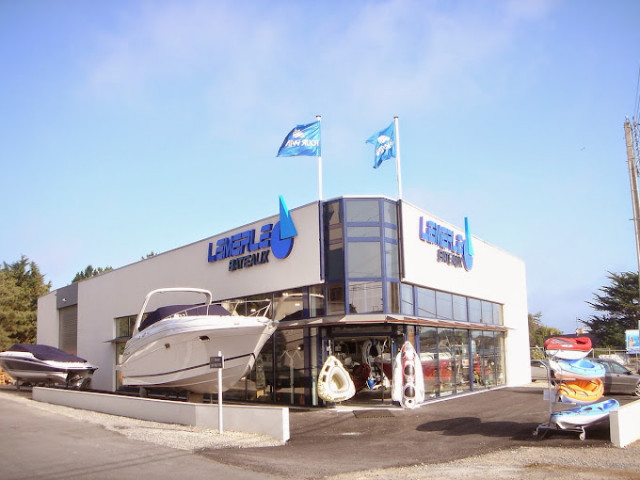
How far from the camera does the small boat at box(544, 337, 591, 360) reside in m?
12.3

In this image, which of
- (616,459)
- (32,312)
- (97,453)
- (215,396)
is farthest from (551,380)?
(32,312)

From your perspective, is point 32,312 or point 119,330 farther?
point 32,312

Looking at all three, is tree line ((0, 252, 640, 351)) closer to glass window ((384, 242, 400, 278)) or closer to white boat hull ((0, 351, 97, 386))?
white boat hull ((0, 351, 97, 386))

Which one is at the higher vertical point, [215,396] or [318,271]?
[318,271]

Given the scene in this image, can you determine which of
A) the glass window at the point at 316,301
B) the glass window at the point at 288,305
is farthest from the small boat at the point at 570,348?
the glass window at the point at 288,305

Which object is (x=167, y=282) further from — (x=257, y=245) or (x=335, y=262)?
(x=335, y=262)

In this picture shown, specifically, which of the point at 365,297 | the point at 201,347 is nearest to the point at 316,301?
the point at 365,297

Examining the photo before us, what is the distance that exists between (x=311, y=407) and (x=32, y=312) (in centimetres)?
3638

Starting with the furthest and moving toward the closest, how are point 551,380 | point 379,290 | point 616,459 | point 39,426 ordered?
point 379,290 < point 39,426 < point 551,380 < point 616,459

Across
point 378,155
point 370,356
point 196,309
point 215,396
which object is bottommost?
point 215,396

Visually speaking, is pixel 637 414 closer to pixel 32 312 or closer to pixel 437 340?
pixel 437 340

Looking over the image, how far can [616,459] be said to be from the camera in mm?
9633

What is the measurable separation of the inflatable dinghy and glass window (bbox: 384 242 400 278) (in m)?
2.08

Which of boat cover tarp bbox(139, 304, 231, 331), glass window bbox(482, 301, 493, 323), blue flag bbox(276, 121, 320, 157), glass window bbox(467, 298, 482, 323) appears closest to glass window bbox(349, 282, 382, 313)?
boat cover tarp bbox(139, 304, 231, 331)
